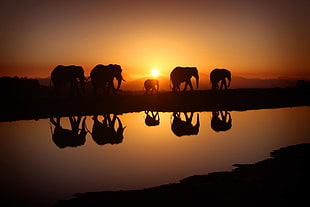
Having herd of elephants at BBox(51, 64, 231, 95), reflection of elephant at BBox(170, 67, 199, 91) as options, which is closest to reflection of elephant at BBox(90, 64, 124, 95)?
herd of elephants at BBox(51, 64, 231, 95)

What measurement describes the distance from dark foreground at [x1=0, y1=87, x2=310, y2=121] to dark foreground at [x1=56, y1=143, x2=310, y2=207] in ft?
53.5

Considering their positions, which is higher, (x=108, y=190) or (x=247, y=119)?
(x=247, y=119)

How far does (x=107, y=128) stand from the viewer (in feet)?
56.2

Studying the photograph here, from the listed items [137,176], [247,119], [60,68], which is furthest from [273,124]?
[60,68]

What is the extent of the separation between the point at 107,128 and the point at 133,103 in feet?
30.7

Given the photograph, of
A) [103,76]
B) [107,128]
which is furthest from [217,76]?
[107,128]

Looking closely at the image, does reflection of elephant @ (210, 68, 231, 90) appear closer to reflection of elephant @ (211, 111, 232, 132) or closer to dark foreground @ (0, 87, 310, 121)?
dark foreground @ (0, 87, 310, 121)

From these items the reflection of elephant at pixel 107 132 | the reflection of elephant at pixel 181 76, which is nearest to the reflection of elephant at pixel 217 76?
the reflection of elephant at pixel 181 76

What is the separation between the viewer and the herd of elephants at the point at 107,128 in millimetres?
14157

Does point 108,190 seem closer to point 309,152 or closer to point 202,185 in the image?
point 202,185

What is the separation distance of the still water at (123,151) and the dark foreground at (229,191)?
65 cm

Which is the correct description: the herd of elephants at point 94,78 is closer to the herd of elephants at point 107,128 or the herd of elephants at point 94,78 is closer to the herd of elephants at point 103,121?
the herd of elephants at point 103,121

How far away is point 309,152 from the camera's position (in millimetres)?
10133

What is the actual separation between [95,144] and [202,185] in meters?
6.76
